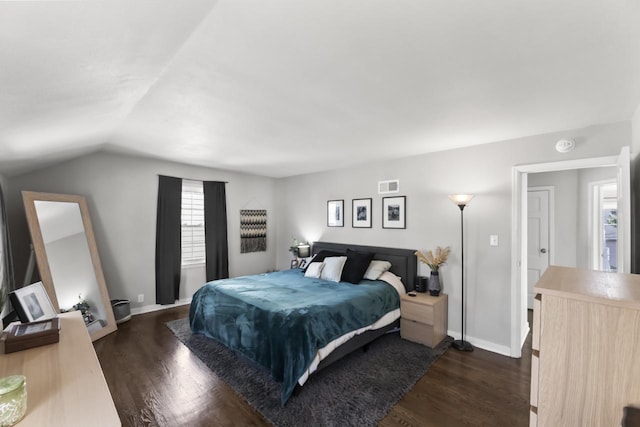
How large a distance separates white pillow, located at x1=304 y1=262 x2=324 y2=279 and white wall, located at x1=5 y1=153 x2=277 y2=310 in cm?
204

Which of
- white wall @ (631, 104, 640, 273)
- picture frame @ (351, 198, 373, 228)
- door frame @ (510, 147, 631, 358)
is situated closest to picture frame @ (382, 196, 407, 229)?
picture frame @ (351, 198, 373, 228)

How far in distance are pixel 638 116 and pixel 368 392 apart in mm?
3020

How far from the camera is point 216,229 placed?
4.89 meters

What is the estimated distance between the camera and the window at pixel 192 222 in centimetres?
462

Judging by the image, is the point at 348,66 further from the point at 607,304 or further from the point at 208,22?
the point at 607,304

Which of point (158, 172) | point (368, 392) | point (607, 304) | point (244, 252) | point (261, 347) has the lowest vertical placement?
point (368, 392)

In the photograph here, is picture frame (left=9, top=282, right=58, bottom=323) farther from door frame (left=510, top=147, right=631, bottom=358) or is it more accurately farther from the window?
door frame (left=510, top=147, right=631, bottom=358)

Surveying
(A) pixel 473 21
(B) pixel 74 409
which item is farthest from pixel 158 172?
(A) pixel 473 21

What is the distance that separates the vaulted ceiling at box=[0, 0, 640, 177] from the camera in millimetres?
1102

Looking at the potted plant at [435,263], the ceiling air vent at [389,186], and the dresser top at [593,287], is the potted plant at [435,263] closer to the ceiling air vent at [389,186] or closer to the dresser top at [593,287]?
the ceiling air vent at [389,186]

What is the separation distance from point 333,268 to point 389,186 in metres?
1.45

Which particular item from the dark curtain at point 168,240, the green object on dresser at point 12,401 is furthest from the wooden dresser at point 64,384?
the dark curtain at point 168,240

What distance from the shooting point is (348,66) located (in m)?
1.57

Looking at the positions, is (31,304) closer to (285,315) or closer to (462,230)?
(285,315)
